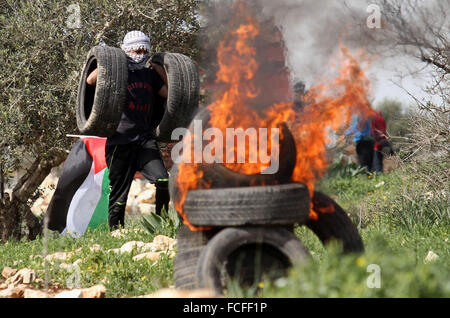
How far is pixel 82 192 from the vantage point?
25.8 ft

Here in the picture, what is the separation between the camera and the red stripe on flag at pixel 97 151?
7.63m

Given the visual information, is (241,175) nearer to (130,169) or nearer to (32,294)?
(32,294)

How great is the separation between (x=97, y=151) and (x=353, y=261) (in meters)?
4.62

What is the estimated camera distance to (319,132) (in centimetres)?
455

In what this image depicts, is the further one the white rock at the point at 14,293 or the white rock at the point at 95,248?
the white rock at the point at 95,248

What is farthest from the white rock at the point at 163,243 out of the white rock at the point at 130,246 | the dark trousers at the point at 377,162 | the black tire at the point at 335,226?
the dark trousers at the point at 377,162

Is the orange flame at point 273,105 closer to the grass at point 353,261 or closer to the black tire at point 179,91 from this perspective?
the grass at point 353,261

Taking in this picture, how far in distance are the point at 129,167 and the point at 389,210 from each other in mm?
3151

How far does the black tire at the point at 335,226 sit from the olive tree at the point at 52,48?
5.00 metres

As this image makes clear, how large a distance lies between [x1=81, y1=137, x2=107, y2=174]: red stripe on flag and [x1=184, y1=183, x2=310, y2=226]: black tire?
3795 millimetres

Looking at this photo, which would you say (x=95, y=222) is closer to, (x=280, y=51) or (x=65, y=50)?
(x=65, y=50)

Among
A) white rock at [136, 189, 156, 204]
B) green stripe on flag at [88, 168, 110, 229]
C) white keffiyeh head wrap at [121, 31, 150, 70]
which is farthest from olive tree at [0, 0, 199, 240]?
white rock at [136, 189, 156, 204]

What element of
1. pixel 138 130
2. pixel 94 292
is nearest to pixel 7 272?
pixel 94 292

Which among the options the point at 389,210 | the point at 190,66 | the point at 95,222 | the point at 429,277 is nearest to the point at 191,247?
the point at 429,277
